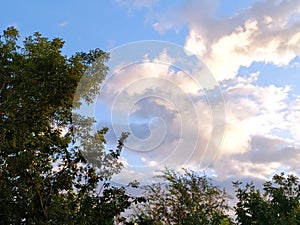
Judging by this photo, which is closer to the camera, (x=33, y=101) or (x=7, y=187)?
(x=33, y=101)

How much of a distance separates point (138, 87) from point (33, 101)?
12.5 feet

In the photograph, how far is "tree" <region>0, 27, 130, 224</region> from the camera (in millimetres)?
16984

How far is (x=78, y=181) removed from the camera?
67.7 feet

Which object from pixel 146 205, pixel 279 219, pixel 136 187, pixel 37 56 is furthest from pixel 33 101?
pixel 279 219

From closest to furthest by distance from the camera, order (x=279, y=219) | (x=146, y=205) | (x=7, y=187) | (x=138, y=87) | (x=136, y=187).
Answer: (x=138, y=87), (x=279, y=219), (x=7, y=187), (x=136, y=187), (x=146, y=205)

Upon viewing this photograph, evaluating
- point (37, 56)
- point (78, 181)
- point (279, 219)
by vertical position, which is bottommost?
point (279, 219)

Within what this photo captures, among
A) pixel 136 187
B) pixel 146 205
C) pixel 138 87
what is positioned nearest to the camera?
pixel 138 87

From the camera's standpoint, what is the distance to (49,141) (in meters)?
19.2

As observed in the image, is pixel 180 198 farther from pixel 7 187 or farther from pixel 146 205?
pixel 7 187

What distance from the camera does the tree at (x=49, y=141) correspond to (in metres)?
17.0

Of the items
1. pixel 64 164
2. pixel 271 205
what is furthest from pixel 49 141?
pixel 271 205

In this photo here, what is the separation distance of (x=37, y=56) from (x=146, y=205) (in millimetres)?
8611

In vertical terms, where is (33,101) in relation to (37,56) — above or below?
below

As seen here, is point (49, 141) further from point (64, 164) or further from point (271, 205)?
point (271, 205)
